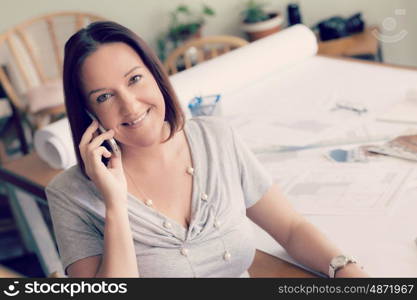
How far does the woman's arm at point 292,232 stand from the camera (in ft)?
3.70

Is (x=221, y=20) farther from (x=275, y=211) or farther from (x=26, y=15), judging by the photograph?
(x=275, y=211)

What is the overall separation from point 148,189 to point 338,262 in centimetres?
38

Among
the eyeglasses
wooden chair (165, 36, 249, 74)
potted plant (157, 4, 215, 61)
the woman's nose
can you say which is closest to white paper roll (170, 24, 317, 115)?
the eyeglasses

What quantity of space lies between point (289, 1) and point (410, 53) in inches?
30.2

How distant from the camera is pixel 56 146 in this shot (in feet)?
5.71

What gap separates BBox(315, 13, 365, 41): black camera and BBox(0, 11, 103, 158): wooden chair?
1275 mm

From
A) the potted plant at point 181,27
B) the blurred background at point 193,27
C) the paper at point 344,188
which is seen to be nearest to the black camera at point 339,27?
the blurred background at point 193,27

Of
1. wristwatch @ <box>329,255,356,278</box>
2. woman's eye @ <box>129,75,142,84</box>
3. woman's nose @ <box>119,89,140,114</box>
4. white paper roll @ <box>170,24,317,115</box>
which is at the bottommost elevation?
wristwatch @ <box>329,255,356,278</box>

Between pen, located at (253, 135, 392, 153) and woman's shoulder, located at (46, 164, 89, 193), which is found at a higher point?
woman's shoulder, located at (46, 164, 89, 193)

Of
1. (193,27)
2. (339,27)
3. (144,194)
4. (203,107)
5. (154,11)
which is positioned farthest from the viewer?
(154,11)

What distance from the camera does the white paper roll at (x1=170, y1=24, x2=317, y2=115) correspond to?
2.01 metres

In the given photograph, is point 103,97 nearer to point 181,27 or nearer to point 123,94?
point 123,94

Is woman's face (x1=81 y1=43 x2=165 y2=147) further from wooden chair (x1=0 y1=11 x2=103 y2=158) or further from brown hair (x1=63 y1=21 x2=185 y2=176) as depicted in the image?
wooden chair (x1=0 y1=11 x2=103 y2=158)

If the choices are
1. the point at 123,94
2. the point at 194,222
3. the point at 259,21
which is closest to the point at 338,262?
the point at 194,222
